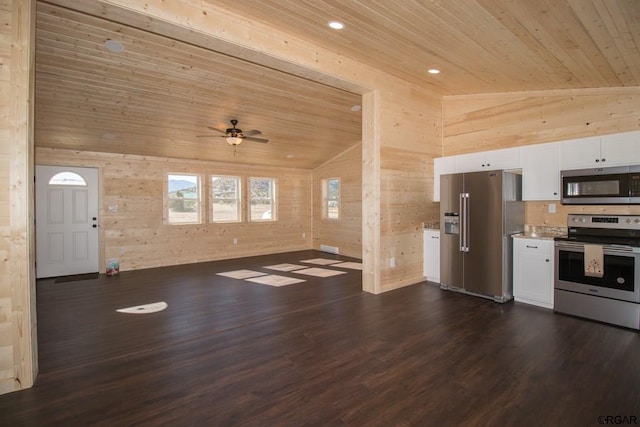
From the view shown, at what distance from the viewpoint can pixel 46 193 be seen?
6.33 metres

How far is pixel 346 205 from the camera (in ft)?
28.9

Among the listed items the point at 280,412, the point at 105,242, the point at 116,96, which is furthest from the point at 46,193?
the point at 280,412

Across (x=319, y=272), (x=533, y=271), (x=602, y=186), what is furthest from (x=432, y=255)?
(x=602, y=186)

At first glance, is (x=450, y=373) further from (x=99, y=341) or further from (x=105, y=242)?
(x=105, y=242)

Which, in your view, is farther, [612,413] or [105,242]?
[105,242]

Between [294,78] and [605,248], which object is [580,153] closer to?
[605,248]

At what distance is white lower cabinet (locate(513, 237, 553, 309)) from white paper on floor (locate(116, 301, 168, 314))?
4663 mm

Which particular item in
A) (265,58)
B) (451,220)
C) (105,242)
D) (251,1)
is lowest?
(105,242)

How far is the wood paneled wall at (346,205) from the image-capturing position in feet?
27.8

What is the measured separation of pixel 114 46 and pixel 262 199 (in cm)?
568

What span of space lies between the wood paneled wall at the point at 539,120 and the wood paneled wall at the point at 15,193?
17.9 feet

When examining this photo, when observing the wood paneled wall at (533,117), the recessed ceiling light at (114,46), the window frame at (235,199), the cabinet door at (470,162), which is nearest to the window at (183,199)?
the window frame at (235,199)

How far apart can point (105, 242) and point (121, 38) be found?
14.9 ft

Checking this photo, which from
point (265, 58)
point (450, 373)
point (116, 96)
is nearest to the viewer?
point (450, 373)
